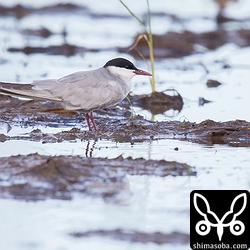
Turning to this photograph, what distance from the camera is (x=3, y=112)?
10.3 meters

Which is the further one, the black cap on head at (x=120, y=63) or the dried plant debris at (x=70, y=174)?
the black cap on head at (x=120, y=63)

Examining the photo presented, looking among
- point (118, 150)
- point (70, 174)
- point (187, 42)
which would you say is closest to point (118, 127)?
point (118, 150)

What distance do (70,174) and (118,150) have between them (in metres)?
1.26

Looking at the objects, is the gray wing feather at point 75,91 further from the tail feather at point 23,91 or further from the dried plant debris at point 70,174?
the dried plant debris at point 70,174

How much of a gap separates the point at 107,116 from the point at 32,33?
6.34 m

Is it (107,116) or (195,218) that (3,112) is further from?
(195,218)

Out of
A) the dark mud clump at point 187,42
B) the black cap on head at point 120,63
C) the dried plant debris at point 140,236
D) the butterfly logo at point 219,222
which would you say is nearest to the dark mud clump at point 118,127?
the black cap on head at point 120,63

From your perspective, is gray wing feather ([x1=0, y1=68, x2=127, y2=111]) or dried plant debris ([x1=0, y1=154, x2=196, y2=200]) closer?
dried plant debris ([x1=0, y1=154, x2=196, y2=200])

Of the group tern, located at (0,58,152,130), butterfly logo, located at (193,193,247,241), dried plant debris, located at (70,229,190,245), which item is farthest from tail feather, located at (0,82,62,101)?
dried plant debris, located at (70,229,190,245)

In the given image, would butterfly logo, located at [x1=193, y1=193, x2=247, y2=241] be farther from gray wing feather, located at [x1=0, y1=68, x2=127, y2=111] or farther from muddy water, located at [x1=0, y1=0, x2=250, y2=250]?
gray wing feather, located at [x1=0, y1=68, x2=127, y2=111]

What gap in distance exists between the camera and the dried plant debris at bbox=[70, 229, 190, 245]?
6.02m

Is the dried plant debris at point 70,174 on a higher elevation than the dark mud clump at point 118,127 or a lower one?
lower

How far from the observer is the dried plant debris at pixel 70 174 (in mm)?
6969

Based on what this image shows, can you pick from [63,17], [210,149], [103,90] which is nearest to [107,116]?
[103,90]
